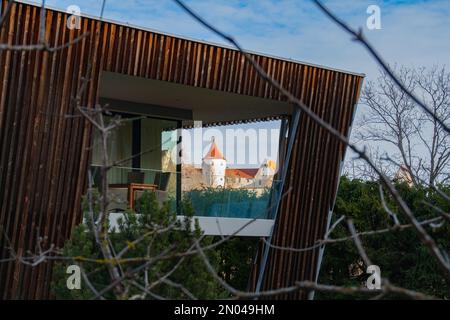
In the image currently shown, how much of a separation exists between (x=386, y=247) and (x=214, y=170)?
5169 millimetres

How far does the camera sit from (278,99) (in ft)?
37.8

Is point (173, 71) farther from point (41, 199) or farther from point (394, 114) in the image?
point (394, 114)

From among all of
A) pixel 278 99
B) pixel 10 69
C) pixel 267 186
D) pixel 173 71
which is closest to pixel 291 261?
pixel 267 186

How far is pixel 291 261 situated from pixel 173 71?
13.0ft

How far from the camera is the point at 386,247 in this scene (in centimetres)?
1491

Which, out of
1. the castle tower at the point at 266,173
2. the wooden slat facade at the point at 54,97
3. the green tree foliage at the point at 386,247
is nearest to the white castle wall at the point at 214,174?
the castle tower at the point at 266,173

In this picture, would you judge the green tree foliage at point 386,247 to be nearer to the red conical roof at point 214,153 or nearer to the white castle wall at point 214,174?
the red conical roof at point 214,153

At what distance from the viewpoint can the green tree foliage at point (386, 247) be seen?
14.1 m

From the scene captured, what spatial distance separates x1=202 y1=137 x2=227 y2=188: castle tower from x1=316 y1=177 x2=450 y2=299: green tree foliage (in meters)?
3.93

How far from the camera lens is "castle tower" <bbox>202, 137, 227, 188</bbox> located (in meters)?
11.2

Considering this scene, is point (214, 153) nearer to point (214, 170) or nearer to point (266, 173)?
point (214, 170)

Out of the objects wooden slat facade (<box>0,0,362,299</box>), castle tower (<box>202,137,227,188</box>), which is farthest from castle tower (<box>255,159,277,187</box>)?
wooden slat facade (<box>0,0,362,299</box>)

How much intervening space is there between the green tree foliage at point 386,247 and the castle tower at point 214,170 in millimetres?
3926

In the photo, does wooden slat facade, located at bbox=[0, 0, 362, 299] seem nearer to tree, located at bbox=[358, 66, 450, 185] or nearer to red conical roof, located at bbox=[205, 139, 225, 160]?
red conical roof, located at bbox=[205, 139, 225, 160]
